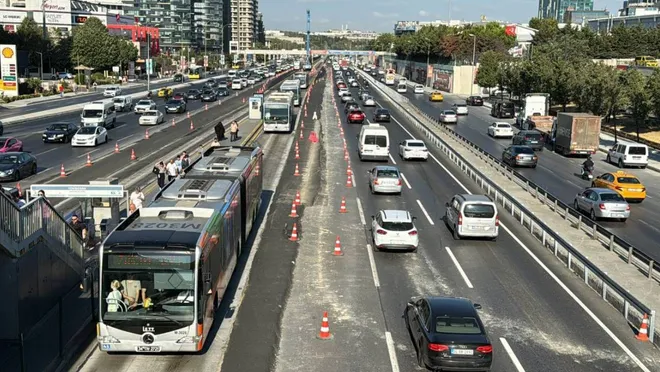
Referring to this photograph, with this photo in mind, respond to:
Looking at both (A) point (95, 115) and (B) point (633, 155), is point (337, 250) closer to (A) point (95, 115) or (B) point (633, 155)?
(B) point (633, 155)

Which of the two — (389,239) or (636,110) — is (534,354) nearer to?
(389,239)

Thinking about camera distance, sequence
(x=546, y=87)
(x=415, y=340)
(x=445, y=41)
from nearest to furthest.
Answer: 1. (x=415, y=340)
2. (x=546, y=87)
3. (x=445, y=41)

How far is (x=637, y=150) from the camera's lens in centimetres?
4519

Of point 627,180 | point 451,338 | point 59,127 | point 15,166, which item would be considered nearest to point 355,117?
point 59,127

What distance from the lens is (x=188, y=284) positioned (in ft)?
45.2

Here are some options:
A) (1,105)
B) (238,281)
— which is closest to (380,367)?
(238,281)

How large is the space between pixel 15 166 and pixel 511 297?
26.0 metres

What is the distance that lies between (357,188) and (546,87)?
49.9m

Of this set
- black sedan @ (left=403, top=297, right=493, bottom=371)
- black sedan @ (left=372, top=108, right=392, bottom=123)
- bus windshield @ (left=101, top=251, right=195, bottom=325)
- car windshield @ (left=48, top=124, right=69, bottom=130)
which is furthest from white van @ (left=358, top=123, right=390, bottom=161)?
bus windshield @ (left=101, top=251, right=195, bottom=325)

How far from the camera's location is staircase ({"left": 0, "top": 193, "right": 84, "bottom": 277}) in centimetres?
1524

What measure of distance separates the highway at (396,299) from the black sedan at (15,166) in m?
13.7

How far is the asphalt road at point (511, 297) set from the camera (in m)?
15.4

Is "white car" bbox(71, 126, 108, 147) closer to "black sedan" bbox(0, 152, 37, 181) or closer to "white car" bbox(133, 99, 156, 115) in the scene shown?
"black sedan" bbox(0, 152, 37, 181)

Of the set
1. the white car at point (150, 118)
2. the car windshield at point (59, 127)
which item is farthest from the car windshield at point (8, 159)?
the white car at point (150, 118)
